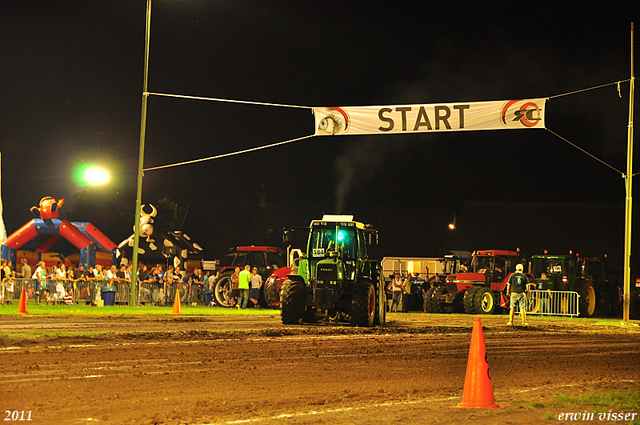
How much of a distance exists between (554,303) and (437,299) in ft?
14.5

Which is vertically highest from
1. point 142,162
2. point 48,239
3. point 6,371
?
point 142,162

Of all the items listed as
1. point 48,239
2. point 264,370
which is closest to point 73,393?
point 264,370

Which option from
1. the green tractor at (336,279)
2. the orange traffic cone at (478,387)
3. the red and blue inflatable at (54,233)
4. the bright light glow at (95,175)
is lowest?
the orange traffic cone at (478,387)

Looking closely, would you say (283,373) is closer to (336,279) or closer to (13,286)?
(336,279)

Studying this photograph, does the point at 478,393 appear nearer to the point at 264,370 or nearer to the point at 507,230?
the point at 264,370

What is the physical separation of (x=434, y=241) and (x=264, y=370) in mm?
42422

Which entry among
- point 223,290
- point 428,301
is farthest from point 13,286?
point 428,301

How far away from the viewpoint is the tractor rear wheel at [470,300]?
92.8 feet

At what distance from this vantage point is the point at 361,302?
18.8 meters

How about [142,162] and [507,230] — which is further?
[507,230]

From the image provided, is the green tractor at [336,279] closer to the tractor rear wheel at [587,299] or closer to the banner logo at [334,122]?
the banner logo at [334,122]

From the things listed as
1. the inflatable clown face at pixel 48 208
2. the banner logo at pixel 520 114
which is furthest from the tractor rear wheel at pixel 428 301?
the inflatable clown face at pixel 48 208

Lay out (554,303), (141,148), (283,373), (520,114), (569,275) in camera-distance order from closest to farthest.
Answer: (283,373) < (520,114) < (141,148) < (554,303) < (569,275)

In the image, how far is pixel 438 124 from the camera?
862 inches
